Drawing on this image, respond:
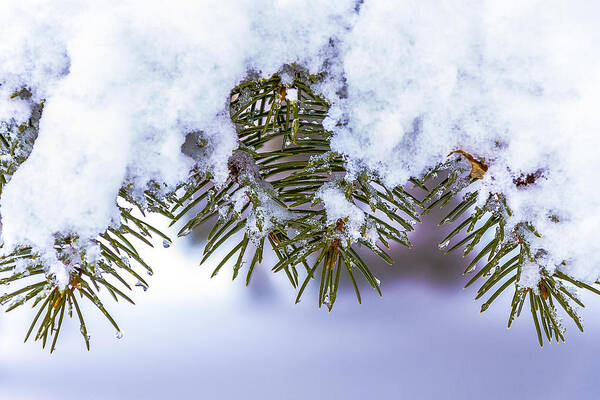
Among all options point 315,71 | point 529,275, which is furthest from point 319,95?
point 529,275

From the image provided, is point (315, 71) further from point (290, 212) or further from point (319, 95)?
point (290, 212)

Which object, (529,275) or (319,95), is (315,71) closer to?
(319,95)

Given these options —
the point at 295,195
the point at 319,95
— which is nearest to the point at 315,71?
the point at 319,95

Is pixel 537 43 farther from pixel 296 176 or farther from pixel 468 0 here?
pixel 296 176

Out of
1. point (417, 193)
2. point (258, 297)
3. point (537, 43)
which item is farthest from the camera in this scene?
point (258, 297)

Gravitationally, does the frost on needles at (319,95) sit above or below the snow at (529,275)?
above

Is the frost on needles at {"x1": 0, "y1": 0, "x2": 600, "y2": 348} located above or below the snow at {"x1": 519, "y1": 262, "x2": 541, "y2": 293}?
above

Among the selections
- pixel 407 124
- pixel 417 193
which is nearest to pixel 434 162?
pixel 407 124

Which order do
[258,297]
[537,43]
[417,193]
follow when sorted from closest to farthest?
[537,43] → [417,193] → [258,297]
